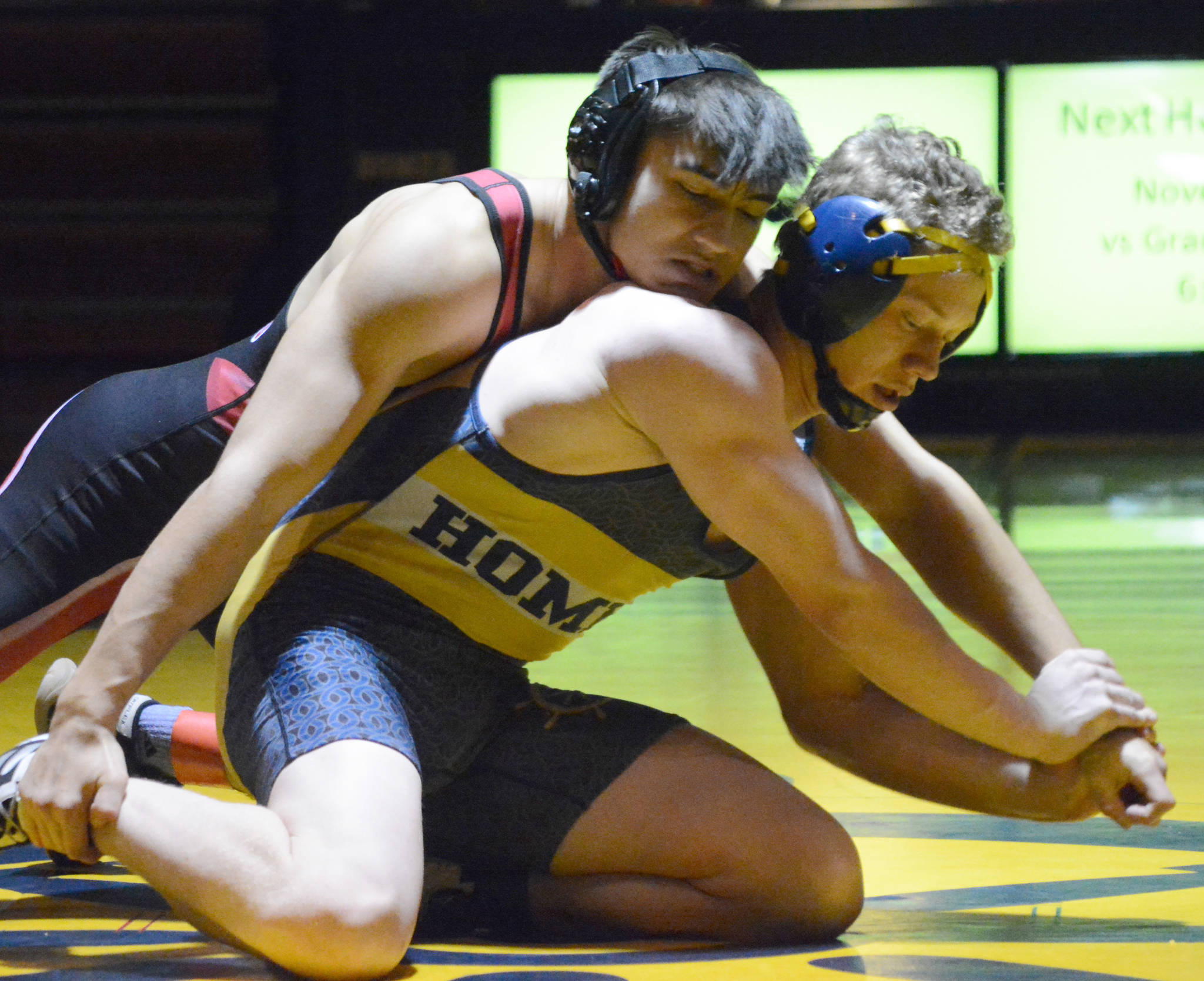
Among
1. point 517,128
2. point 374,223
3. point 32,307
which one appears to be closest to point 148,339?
point 32,307

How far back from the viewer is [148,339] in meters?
8.53

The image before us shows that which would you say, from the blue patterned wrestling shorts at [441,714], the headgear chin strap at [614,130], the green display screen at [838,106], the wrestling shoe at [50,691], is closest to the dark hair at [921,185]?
the headgear chin strap at [614,130]

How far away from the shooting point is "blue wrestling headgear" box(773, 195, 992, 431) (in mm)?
1613

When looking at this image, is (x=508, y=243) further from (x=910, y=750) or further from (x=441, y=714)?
(x=910, y=750)

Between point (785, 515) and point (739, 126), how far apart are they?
420mm

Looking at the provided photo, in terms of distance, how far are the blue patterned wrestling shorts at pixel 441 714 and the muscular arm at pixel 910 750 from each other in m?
0.23

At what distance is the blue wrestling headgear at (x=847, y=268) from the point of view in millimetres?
1613

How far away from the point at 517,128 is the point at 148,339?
230 cm

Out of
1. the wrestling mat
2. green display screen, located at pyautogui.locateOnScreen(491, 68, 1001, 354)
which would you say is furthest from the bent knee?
green display screen, located at pyautogui.locateOnScreen(491, 68, 1001, 354)

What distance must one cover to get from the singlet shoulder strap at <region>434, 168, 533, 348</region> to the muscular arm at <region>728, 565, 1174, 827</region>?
468mm

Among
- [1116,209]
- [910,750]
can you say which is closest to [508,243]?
[910,750]

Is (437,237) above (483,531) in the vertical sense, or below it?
above

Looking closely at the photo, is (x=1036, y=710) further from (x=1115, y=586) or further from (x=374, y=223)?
(x=1115, y=586)

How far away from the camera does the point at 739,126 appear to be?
5.47 ft
